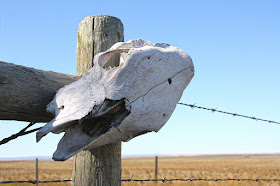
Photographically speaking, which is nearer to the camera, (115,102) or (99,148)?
(115,102)

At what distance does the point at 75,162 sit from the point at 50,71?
2.49ft

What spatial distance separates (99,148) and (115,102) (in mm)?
621

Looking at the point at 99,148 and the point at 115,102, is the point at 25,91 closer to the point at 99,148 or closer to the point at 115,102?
the point at 115,102

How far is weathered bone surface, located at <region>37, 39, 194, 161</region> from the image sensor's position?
1916 millimetres

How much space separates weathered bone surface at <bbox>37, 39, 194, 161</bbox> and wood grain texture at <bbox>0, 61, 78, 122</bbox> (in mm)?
99

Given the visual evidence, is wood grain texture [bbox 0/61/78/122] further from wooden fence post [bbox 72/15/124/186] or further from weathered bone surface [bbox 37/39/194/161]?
wooden fence post [bbox 72/15/124/186]

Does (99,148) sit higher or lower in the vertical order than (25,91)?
lower

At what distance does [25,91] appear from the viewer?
1988 millimetres

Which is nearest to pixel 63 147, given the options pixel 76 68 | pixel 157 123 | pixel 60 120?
pixel 60 120

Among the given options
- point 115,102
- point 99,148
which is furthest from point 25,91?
point 99,148

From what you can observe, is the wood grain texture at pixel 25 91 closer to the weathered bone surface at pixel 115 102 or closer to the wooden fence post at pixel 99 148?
the weathered bone surface at pixel 115 102

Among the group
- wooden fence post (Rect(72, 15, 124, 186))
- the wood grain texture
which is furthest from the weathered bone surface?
wooden fence post (Rect(72, 15, 124, 186))

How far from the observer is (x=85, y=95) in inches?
77.2

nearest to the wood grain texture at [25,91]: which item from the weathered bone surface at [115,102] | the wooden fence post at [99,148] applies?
the weathered bone surface at [115,102]
